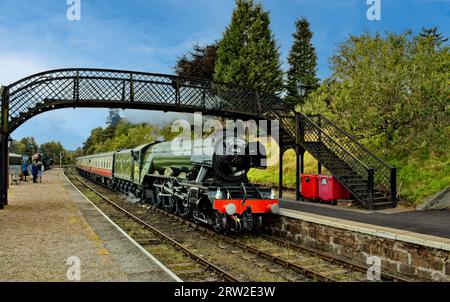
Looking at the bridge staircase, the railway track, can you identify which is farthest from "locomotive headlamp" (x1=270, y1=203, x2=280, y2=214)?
the bridge staircase

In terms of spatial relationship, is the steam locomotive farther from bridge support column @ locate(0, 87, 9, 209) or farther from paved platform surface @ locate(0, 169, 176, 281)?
bridge support column @ locate(0, 87, 9, 209)

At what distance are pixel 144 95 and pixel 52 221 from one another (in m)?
6.40

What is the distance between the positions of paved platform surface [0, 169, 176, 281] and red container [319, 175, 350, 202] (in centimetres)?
773

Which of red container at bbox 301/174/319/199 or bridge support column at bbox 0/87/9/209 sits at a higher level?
bridge support column at bbox 0/87/9/209

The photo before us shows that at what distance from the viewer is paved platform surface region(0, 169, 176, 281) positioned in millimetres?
6871

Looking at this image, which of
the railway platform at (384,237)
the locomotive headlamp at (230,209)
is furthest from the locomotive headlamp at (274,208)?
the locomotive headlamp at (230,209)

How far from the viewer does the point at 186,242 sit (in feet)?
32.6
